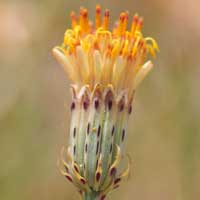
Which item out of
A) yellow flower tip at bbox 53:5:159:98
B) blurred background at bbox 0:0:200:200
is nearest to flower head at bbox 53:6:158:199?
yellow flower tip at bbox 53:5:159:98

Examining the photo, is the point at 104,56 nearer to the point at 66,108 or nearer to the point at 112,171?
the point at 112,171

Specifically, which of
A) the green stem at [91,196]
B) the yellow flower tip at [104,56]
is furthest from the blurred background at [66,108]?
the green stem at [91,196]

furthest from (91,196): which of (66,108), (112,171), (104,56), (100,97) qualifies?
(66,108)

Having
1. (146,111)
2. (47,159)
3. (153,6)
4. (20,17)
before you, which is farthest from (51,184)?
(153,6)

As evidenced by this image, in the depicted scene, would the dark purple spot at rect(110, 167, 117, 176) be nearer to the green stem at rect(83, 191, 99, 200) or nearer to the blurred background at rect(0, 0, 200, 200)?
the green stem at rect(83, 191, 99, 200)

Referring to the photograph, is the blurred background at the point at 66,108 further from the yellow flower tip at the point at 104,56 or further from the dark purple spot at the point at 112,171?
the dark purple spot at the point at 112,171

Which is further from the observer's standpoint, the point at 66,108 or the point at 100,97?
the point at 66,108
